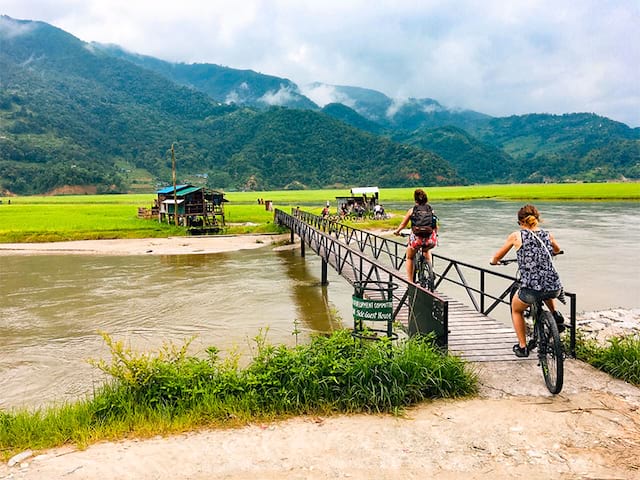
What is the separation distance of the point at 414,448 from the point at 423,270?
4996 millimetres

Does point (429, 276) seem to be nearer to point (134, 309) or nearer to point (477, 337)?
point (477, 337)

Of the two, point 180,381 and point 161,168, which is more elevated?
point 161,168

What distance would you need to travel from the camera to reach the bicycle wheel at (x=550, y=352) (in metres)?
5.19

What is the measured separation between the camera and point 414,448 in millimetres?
4391

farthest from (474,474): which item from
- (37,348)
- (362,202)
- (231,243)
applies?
(362,202)

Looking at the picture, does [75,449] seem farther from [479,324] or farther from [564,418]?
[479,324]

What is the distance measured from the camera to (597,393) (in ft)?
17.5

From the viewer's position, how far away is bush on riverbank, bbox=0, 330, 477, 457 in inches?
197

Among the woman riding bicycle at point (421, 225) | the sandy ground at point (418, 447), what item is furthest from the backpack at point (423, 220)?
the sandy ground at point (418, 447)

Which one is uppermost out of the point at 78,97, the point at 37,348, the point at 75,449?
the point at 78,97

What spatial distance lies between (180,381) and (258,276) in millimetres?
12467

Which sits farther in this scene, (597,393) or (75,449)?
(597,393)

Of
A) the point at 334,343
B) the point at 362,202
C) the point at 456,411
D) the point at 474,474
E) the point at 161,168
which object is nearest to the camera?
the point at 474,474

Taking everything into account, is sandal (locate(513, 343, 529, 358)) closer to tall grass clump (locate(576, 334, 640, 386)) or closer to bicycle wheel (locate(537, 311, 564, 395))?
bicycle wheel (locate(537, 311, 564, 395))
